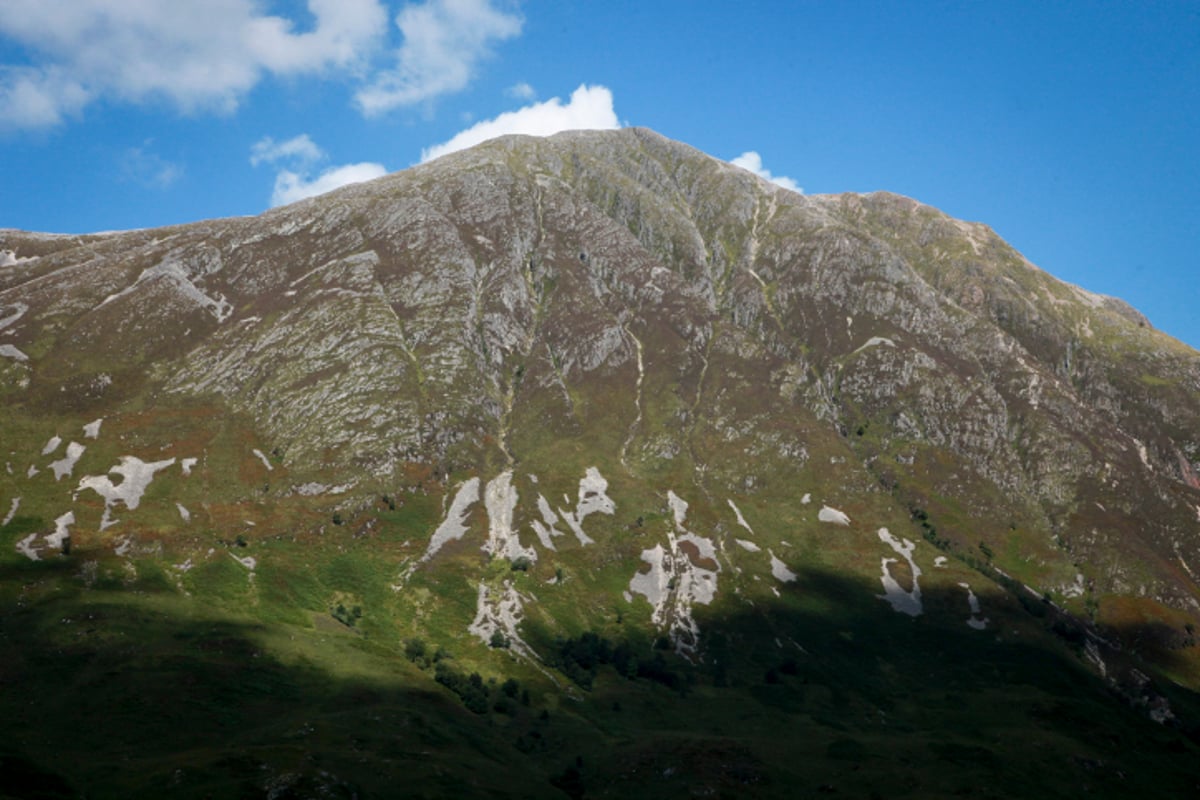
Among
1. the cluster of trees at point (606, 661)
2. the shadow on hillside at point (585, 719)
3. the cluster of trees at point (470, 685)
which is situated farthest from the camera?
the cluster of trees at point (606, 661)

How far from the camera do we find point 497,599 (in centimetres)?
16588

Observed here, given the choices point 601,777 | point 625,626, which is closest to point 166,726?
point 601,777

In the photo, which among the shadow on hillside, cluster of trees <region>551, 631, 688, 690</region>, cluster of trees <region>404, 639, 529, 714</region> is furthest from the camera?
cluster of trees <region>551, 631, 688, 690</region>

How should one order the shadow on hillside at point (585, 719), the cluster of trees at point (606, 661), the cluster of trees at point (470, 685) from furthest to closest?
the cluster of trees at point (606, 661) < the cluster of trees at point (470, 685) < the shadow on hillside at point (585, 719)

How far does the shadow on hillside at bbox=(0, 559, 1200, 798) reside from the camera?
82.9 meters

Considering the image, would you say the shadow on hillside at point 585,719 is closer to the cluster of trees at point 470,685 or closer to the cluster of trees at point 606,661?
the cluster of trees at point 470,685

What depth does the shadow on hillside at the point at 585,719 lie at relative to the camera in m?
82.9

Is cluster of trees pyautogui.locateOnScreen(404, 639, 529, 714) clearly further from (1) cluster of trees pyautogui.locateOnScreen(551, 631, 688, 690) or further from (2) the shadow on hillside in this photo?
(1) cluster of trees pyautogui.locateOnScreen(551, 631, 688, 690)

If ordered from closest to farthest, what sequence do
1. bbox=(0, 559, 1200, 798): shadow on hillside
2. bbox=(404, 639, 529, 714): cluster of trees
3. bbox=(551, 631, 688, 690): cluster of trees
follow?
bbox=(0, 559, 1200, 798): shadow on hillside < bbox=(404, 639, 529, 714): cluster of trees < bbox=(551, 631, 688, 690): cluster of trees

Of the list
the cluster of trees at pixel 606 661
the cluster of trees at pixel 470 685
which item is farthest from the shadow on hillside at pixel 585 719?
the cluster of trees at pixel 606 661

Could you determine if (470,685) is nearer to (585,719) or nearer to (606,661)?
(585,719)

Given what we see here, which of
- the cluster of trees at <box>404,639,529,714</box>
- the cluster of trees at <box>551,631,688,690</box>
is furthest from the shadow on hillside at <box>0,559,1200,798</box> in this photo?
the cluster of trees at <box>551,631,688,690</box>

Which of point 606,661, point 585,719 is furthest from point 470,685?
point 606,661

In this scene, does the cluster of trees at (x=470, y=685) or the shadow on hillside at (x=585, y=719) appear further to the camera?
the cluster of trees at (x=470, y=685)
